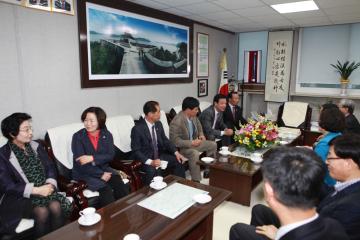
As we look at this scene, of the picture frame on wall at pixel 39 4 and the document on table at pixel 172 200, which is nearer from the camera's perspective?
the document on table at pixel 172 200

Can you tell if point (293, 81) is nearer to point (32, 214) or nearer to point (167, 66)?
point (167, 66)

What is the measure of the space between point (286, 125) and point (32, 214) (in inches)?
180

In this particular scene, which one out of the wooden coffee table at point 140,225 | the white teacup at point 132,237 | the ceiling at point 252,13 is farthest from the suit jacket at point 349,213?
the ceiling at point 252,13

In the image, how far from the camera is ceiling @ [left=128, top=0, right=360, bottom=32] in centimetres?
343

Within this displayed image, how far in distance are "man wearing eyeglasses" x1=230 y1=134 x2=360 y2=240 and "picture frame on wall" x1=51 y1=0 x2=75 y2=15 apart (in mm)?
2624

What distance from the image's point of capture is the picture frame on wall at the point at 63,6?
8.50 ft

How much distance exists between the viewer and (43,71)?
2588mm

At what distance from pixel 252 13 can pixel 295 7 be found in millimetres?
626

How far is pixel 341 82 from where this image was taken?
16.2 ft

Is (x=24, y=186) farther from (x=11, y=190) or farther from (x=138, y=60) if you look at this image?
(x=138, y=60)

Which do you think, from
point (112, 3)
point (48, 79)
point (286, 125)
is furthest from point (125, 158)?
point (286, 125)

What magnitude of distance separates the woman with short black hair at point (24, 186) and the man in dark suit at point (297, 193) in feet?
5.39

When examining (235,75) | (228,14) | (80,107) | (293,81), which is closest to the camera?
(80,107)

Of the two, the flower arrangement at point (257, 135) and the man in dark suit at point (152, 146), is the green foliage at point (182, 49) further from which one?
the flower arrangement at point (257, 135)
